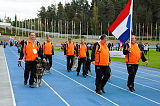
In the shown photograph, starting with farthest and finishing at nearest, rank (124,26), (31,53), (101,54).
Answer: (31,53) → (124,26) → (101,54)

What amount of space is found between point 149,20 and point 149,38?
12.7 metres

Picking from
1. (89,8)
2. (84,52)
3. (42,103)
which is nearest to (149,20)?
(89,8)

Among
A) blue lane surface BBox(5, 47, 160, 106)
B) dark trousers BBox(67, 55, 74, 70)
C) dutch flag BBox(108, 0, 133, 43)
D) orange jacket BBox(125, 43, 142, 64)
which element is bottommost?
blue lane surface BBox(5, 47, 160, 106)

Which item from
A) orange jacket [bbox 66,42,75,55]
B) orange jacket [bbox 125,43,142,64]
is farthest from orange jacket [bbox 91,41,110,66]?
orange jacket [bbox 66,42,75,55]

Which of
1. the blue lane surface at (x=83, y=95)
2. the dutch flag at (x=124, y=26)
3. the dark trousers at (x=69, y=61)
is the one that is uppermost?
the dutch flag at (x=124, y=26)

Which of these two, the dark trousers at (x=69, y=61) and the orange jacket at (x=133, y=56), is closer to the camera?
the orange jacket at (x=133, y=56)

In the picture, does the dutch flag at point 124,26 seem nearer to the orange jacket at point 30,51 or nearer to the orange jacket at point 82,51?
the orange jacket at point 30,51

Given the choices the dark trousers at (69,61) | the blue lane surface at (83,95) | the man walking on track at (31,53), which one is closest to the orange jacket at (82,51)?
the dark trousers at (69,61)

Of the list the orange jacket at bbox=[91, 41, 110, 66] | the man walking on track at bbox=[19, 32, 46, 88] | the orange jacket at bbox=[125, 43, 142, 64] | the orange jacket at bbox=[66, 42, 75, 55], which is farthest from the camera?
the orange jacket at bbox=[66, 42, 75, 55]

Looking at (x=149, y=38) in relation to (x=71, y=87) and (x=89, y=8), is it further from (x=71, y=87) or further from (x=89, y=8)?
(x=71, y=87)

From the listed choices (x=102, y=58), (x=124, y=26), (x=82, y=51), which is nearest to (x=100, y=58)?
(x=102, y=58)

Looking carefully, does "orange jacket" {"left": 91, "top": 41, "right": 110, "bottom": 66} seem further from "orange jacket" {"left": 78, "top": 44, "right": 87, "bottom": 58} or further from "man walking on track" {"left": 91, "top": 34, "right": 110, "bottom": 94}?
"orange jacket" {"left": 78, "top": 44, "right": 87, "bottom": 58}

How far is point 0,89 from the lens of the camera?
1047cm

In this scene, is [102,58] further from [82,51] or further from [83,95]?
[82,51]
